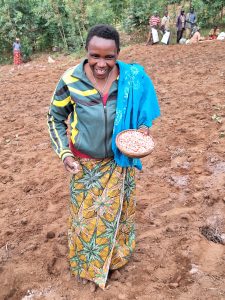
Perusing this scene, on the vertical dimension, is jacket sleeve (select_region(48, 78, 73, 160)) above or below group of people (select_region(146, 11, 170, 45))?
above

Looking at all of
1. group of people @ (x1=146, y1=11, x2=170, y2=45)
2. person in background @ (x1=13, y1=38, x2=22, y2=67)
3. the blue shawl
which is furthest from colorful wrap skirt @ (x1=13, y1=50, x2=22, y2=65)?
the blue shawl

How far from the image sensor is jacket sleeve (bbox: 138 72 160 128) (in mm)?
2207

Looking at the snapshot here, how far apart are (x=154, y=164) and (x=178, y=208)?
943 millimetres

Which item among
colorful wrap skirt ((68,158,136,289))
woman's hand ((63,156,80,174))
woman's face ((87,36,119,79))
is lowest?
colorful wrap skirt ((68,158,136,289))

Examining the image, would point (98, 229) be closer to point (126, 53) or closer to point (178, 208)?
point (178, 208)

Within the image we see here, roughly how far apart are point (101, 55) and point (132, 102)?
332 mm

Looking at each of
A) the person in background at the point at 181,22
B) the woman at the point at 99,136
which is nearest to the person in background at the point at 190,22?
the person in background at the point at 181,22

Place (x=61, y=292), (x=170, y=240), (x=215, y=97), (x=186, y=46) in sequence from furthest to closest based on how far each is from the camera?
(x=186, y=46) < (x=215, y=97) < (x=170, y=240) < (x=61, y=292)

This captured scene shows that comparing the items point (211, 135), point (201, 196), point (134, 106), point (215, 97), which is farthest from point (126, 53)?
point (134, 106)

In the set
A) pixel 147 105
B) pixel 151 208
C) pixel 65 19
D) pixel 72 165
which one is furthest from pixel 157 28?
pixel 72 165

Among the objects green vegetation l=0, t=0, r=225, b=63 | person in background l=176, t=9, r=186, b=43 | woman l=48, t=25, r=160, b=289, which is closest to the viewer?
woman l=48, t=25, r=160, b=289

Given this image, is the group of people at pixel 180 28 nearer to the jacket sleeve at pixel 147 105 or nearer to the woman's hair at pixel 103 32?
the jacket sleeve at pixel 147 105

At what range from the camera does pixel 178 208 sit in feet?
11.6

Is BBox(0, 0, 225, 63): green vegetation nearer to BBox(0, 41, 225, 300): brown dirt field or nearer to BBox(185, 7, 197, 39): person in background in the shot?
BBox(185, 7, 197, 39): person in background
